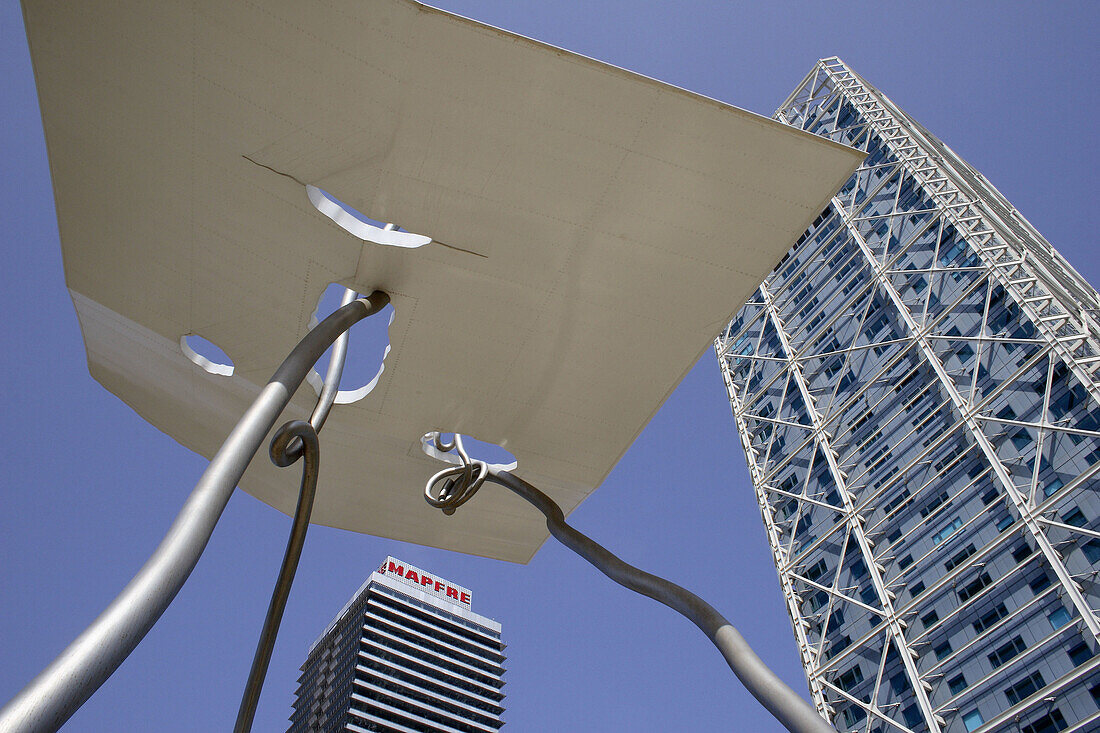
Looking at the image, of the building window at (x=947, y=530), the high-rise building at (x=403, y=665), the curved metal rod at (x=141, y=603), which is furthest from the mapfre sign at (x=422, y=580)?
the curved metal rod at (x=141, y=603)

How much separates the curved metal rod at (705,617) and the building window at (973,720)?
2411 cm

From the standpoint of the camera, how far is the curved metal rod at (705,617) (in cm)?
441

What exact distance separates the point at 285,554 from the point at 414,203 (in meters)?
3.09

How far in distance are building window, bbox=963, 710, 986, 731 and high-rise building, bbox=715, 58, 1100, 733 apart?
0.05 meters

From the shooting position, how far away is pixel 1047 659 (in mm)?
23328

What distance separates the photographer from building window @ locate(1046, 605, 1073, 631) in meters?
23.3

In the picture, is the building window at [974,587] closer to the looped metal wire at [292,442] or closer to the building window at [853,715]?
the building window at [853,715]

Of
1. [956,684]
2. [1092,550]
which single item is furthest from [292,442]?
[956,684]

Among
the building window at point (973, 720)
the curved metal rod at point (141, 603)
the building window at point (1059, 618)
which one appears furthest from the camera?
the building window at point (973, 720)

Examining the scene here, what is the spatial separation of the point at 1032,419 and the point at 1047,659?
803cm

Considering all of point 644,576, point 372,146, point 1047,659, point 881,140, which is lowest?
point 644,576

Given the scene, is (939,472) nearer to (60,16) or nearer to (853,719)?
(853,719)

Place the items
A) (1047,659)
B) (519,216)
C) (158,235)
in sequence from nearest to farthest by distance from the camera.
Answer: (519,216) → (158,235) → (1047,659)

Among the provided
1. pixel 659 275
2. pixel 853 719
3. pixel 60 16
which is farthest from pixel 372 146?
pixel 853 719
